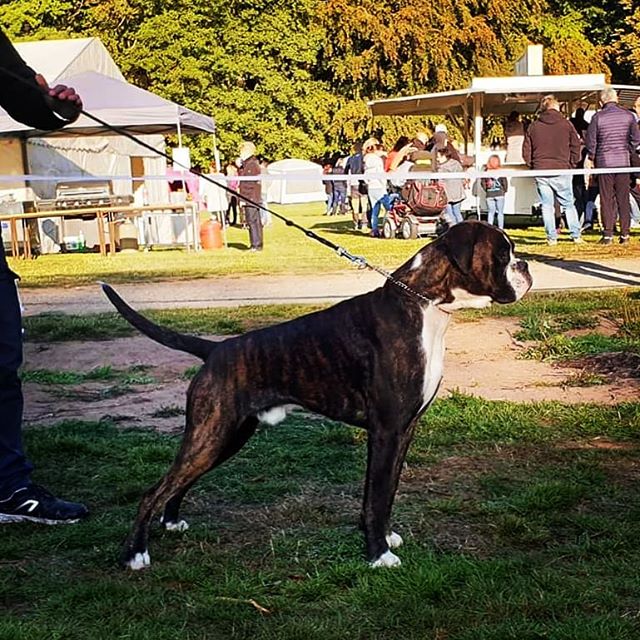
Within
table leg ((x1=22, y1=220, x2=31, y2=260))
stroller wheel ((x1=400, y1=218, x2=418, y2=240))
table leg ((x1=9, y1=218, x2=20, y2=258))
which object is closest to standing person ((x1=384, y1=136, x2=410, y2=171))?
stroller wheel ((x1=400, y1=218, x2=418, y2=240))

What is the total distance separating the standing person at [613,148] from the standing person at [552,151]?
0.47m

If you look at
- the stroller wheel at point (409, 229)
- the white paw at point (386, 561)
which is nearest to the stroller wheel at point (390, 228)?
the stroller wheel at point (409, 229)

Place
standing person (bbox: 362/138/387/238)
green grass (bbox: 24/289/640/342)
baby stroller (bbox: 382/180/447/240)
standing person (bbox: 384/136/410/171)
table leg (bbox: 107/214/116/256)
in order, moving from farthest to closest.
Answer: standing person (bbox: 384/136/410/171) < standing person (bbox: 362/138/387/238) < table leg (bbox: 107/214/116/256) < baby stroller (bbox: 382/180/447/240) < green grass (bbox: 24/289/640/342)

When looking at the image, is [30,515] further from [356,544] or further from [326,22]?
[326,22]

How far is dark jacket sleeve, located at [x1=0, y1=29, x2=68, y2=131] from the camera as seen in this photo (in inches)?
176

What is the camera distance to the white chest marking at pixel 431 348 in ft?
12.6

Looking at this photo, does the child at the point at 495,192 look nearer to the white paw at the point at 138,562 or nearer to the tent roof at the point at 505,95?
the tent roof at the point at 505,95

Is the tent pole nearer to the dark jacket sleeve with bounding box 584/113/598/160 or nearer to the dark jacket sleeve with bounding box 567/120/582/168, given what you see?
the dark jacket sleeve with bounding box 567/120/582/168

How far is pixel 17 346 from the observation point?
4637mm

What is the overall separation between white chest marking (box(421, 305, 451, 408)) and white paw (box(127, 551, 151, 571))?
1.27 meters

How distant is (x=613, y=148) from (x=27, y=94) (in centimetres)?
1301

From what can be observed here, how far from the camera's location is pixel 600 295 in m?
10.6

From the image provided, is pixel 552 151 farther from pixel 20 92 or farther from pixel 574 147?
pixel 20 92

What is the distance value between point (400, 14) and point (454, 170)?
24.2 metres
